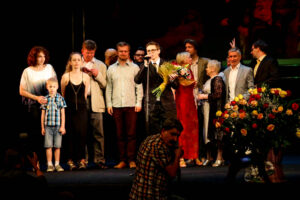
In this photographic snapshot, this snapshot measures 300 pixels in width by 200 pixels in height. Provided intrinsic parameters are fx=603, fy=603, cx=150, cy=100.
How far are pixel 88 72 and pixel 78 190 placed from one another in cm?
219

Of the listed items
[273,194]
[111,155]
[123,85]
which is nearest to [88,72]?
[123,85]

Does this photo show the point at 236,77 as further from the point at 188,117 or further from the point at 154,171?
the point at 154,171

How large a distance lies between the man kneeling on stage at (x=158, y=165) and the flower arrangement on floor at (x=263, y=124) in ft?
4.30

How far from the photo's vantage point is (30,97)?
24.9 ft

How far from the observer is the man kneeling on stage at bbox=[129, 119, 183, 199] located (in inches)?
185

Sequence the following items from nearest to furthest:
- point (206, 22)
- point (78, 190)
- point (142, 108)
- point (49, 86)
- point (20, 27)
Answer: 1. point (78, 190)
2. point (49, 86)
3. point (142, 108)
4. point (20, 27)
5. point (206, 22)

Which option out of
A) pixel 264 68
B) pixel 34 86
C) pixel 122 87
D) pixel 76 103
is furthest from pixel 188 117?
pixel 34 86

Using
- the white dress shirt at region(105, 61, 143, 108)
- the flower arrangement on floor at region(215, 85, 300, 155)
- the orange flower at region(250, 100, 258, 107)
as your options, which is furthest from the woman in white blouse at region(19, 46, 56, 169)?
the orange flower at region(250, 100, 258, 107)

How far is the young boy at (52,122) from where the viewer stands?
24.4 ft

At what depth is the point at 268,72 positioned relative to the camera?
766 cm

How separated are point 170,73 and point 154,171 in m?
2.84

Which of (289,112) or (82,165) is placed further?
(82,165)

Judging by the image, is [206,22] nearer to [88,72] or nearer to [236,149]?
[88,72]

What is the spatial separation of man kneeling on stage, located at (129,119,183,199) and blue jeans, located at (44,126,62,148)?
2.85 m
